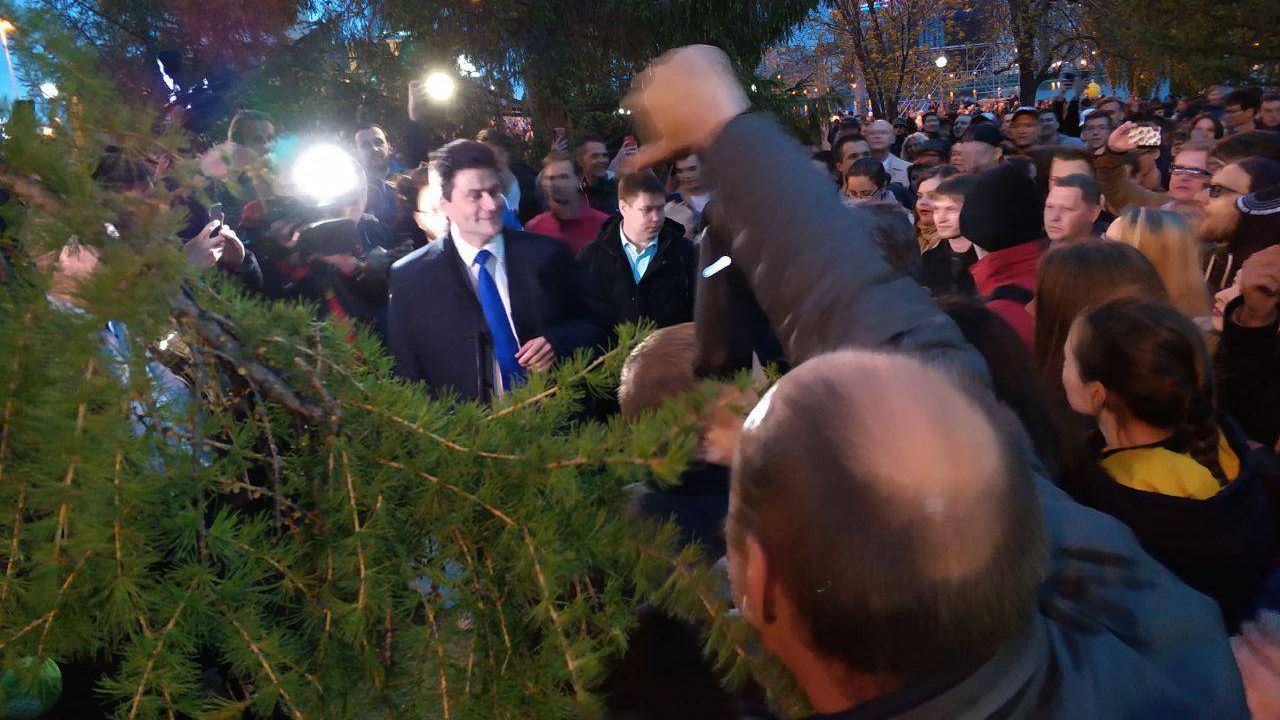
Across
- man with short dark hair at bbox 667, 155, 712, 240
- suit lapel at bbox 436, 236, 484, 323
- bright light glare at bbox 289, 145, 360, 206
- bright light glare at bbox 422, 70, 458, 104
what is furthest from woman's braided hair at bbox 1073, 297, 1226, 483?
bright light glare at bbox 422, 70, 458, 104

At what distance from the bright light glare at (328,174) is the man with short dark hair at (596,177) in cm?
296

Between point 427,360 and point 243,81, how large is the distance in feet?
27.6

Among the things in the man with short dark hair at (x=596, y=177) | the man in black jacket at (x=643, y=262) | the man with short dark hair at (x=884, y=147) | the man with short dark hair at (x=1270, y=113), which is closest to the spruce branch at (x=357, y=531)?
the man in black jacket at (x=643, y=262)

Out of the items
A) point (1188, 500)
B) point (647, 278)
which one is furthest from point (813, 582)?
point (647, 278)

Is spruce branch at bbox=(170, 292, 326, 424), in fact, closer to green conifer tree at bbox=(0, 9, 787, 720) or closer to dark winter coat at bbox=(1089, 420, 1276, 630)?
green conifer tree at bbox=(0, 9, 787, 720)

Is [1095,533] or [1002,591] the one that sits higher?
[1002,591]

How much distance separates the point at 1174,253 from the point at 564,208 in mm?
3743

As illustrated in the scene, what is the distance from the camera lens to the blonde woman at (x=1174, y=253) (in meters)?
3.55

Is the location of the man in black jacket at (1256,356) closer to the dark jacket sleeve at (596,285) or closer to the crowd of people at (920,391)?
the crowd of people at (920,391)

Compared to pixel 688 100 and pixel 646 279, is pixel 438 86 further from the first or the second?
pixel 688 100

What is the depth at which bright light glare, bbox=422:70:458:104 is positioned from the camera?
10.3 meters

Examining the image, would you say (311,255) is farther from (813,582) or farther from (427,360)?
(813,582)

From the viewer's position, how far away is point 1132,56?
24344 mm

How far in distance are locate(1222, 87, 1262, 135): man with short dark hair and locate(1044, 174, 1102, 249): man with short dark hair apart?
7065 mm
